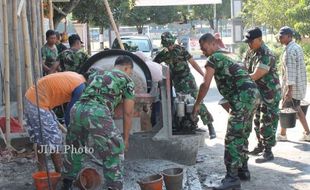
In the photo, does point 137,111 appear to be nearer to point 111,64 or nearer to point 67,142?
point 111,64

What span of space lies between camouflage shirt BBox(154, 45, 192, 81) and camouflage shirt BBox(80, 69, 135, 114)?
3.41 metres

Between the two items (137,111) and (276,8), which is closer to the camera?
(137,111)

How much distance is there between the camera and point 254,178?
237 inches

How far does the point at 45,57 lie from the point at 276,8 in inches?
554

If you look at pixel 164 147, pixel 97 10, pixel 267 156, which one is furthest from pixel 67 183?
pixel 97 10

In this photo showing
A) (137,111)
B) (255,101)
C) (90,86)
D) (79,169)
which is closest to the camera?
(90,86)

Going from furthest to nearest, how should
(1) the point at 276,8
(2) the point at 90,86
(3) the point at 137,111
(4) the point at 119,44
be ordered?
1. (1) the point at 276,8
2. (4) the point at 119,44
3. (3) the point at 137,111
4. (2) the point at 90,86

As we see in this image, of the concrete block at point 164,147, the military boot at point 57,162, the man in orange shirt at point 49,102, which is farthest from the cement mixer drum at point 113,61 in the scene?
the military boot at point 57,162

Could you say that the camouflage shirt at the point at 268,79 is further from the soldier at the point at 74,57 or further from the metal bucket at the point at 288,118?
the soldier at the point at 74,57

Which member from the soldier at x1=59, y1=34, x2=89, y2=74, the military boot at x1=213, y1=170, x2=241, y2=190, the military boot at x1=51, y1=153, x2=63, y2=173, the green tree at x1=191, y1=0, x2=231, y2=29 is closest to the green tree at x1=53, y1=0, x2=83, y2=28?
the soldier at x1=59, y1=34, x2=89, y2=74

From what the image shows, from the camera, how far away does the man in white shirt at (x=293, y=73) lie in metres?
7.43

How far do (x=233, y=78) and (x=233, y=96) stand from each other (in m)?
0.21

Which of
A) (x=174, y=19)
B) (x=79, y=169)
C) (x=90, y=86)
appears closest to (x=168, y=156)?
(x=79, y=169)

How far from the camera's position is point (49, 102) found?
17.2ft
